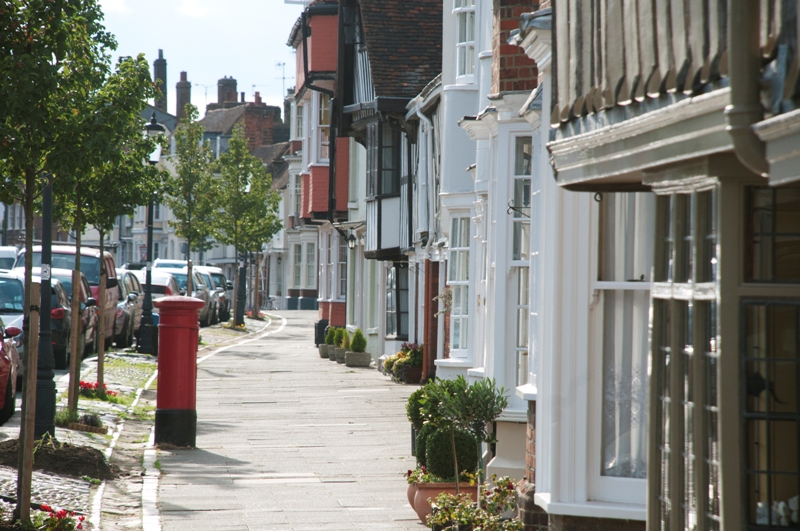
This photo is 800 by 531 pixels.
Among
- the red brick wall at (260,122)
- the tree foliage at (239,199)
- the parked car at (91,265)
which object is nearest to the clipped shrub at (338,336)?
the parked car at (91,265)

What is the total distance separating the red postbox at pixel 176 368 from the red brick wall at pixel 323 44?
18548mm

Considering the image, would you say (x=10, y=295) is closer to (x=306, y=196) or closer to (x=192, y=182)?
(x=306, y=196)

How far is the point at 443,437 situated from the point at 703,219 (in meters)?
4.91

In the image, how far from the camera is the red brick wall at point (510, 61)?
9.13 meters

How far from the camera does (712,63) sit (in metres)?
3.90

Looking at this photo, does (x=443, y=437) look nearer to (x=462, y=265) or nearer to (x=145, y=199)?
(x=462, y=265)

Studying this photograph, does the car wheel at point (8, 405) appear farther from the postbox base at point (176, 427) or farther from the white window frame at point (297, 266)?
the white window frame at point (297, 266)

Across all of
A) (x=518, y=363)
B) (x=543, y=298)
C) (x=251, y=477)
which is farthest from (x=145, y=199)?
(x=543, y=298)

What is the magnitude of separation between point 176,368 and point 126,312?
1504cm

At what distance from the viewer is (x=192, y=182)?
39.7m

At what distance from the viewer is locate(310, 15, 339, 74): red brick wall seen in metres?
30.5

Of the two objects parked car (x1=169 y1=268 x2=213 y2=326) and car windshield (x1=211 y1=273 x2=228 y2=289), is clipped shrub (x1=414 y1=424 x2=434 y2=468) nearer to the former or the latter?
parked car (x1=169 y1=268 x2=213 y2=326)

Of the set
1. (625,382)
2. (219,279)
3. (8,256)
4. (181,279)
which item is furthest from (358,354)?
(219,279)

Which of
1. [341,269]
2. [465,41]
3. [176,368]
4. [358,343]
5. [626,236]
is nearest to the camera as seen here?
[626,236]
